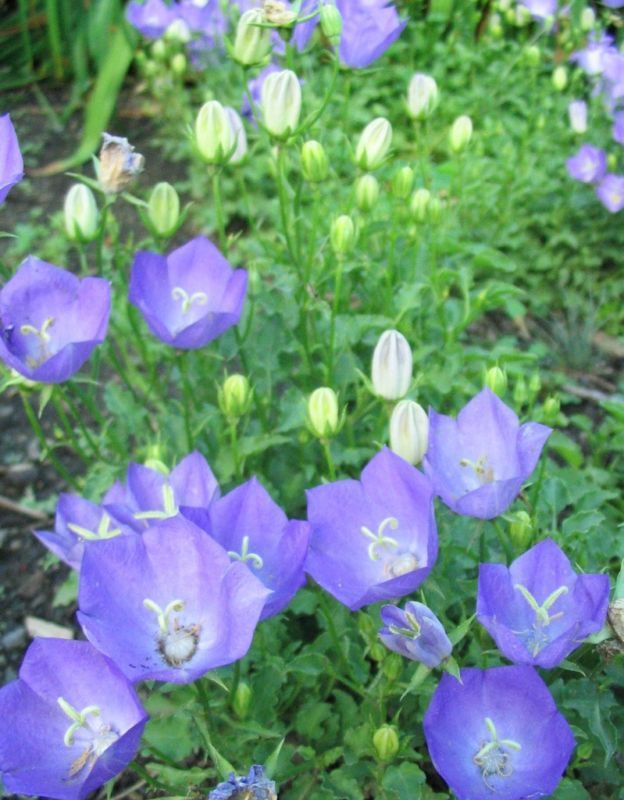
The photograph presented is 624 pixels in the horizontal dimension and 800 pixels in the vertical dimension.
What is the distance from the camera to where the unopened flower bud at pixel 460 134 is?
2275 mm

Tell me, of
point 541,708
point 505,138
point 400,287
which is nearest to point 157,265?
point 400,287

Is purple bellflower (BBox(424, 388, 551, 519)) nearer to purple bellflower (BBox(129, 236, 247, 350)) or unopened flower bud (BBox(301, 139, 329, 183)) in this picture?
purple bellflower (BBox(129, 236, 247, 350))

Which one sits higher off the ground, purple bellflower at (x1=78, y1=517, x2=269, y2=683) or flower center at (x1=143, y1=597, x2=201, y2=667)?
purple bellflower at (x1=78, y1=517, x2=269, y2=683)

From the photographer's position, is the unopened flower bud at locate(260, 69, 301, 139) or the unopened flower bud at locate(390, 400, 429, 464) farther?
the unopened flower bud at locate(260, 69, 301, 139)

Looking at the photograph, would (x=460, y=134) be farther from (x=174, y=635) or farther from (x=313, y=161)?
(x=174, y=635)

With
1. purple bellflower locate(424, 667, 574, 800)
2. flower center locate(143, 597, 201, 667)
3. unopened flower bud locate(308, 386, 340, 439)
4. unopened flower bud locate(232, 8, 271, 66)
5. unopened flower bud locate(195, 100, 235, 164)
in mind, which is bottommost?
purple bellflower locate(424, 667, 574, 800)

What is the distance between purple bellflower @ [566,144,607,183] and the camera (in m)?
3.34

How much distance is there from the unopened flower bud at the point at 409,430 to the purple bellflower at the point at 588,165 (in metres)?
2.18

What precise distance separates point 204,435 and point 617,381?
164cm

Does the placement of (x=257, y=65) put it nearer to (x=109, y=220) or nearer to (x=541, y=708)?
(x=109, y=220)

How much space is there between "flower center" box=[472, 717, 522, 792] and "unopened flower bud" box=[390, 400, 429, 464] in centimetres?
43

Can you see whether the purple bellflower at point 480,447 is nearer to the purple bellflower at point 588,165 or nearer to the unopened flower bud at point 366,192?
the unopened flower bud at point 366,192

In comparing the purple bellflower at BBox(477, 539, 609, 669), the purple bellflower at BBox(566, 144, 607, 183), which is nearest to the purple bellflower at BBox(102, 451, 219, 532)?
the purple bellflower at BBox(477, 539, 609, 669)

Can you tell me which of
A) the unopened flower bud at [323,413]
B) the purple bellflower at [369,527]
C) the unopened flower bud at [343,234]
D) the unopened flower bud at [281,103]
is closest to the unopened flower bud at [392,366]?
the unopened flower bud at [323,413]
